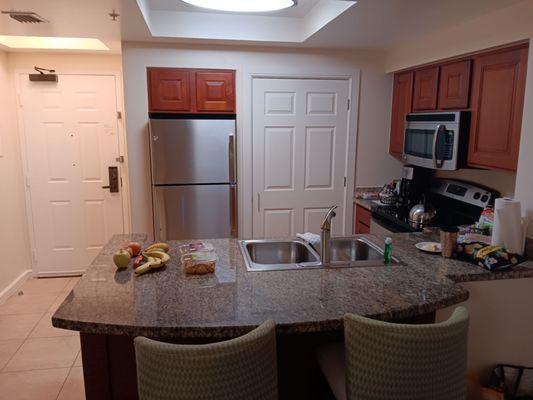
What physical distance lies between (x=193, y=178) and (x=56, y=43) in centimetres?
194

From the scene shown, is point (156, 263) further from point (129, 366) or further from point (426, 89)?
point (426, 89)

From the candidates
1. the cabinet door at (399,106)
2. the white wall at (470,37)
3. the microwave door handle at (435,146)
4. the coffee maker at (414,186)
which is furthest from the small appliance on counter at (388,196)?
the white wall at (470,37)

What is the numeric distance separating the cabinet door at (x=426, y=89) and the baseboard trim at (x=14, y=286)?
409 cm

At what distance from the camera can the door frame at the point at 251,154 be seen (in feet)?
11.8

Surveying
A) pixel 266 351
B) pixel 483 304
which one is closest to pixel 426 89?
pixel 483 304

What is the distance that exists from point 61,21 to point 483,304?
3056mm

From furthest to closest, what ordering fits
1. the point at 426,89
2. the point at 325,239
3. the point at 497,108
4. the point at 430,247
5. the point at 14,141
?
the point at 14,141, the point at 426,89, the point at 497,108, the point at 430,247, the point at 325,239

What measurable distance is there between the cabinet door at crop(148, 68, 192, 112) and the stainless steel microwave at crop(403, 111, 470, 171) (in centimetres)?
190

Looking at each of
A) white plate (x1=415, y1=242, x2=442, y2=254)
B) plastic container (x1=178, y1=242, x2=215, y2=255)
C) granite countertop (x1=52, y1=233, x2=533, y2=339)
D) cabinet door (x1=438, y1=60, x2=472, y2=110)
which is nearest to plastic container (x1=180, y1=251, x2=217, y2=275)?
granite countertop (x1=52, y1=233, x2=533, y2=339)

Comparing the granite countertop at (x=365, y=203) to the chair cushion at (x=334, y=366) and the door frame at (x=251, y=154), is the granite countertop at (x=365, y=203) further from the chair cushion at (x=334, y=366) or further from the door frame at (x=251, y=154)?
the chair cushion at (x=334, y=366)

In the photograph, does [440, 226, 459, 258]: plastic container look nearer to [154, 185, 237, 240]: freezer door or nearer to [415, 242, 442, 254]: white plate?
[415, 242, 442, 254]: white plate

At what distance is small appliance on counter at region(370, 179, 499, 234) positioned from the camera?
9.78ft

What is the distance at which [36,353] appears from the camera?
9.62 feet

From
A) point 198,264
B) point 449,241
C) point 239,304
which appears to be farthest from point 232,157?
point 239,304
